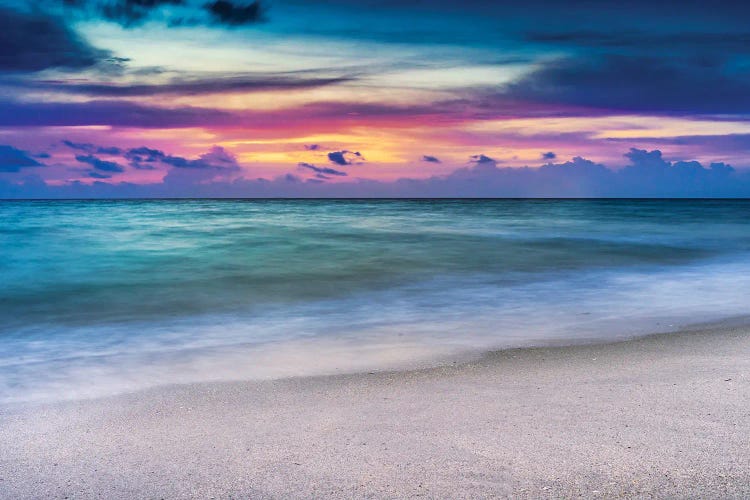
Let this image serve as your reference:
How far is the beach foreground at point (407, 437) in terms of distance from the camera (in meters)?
3.17

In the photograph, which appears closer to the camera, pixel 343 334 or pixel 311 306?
pixel 343 334

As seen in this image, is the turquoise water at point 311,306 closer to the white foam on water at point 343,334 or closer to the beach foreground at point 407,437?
the white foam on water at point 343,334

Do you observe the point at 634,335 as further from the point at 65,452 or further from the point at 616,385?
the point at 65,452

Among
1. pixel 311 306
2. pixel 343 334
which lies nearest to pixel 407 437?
pixel 343 334

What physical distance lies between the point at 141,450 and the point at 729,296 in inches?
377

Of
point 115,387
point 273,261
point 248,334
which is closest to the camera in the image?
point 115,387

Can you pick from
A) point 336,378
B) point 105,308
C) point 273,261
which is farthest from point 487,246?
point 336,378

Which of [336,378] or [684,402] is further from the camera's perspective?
[336,378]

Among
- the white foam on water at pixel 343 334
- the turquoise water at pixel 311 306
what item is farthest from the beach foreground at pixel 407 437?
the turquoise water at pixel 311 306

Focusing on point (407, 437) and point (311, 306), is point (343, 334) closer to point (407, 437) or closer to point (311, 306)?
point (311, 306)

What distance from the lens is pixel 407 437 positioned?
3721 millimetres

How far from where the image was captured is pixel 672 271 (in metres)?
14.7

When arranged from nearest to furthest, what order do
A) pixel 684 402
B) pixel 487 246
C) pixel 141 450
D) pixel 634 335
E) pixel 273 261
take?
pixel 141 450 < pixel 684 402 < pixel 634 335 < pixel 273 261 < pixel 487 246

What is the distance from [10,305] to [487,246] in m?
15.5
